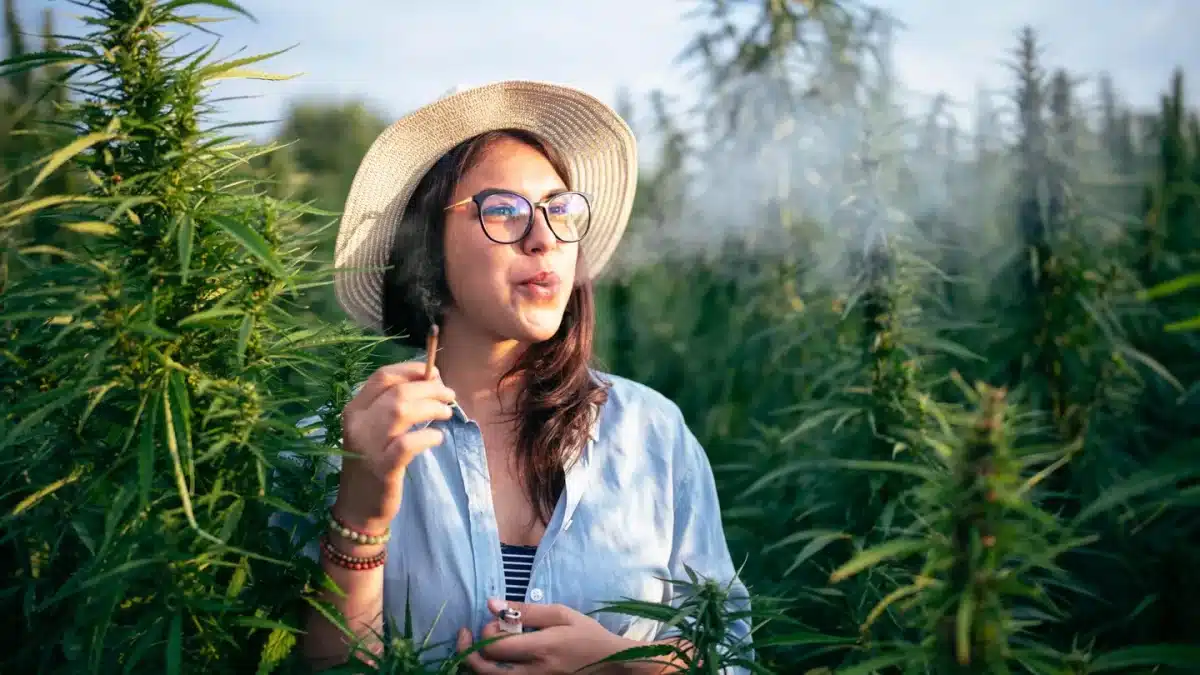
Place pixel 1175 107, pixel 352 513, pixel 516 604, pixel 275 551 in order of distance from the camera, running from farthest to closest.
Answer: pixel 1175 107 → pixel 516 604 → pixel 352 513 → pixel 275 551

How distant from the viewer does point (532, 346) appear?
91.7 inches

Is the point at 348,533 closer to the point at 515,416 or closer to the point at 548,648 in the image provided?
the point at 548,648

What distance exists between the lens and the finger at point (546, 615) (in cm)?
186

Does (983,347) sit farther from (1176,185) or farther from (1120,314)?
(1176,185)

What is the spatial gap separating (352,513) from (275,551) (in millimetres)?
158

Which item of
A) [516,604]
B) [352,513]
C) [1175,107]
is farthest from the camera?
[1175,107]

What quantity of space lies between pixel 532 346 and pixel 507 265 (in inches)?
13.3

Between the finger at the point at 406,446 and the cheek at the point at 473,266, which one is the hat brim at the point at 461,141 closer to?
the cheek at the point at 473,266

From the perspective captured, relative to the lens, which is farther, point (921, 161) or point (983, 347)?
point (921, 161)

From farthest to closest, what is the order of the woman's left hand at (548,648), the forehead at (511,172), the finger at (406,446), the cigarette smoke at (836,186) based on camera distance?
the cigarette smoke at (836,186)
the forehead at (511,172)
the woman's left hand at (548,648)
the finger at (406,446)

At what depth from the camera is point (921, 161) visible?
301 centimetres

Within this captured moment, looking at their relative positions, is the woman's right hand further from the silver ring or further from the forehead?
the forehead

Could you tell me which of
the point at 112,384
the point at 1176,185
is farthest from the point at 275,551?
the point at 1176,185

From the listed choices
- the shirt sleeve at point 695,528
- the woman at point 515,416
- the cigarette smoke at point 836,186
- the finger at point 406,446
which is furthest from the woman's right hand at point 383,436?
the cigarette smoke at point 836,186
